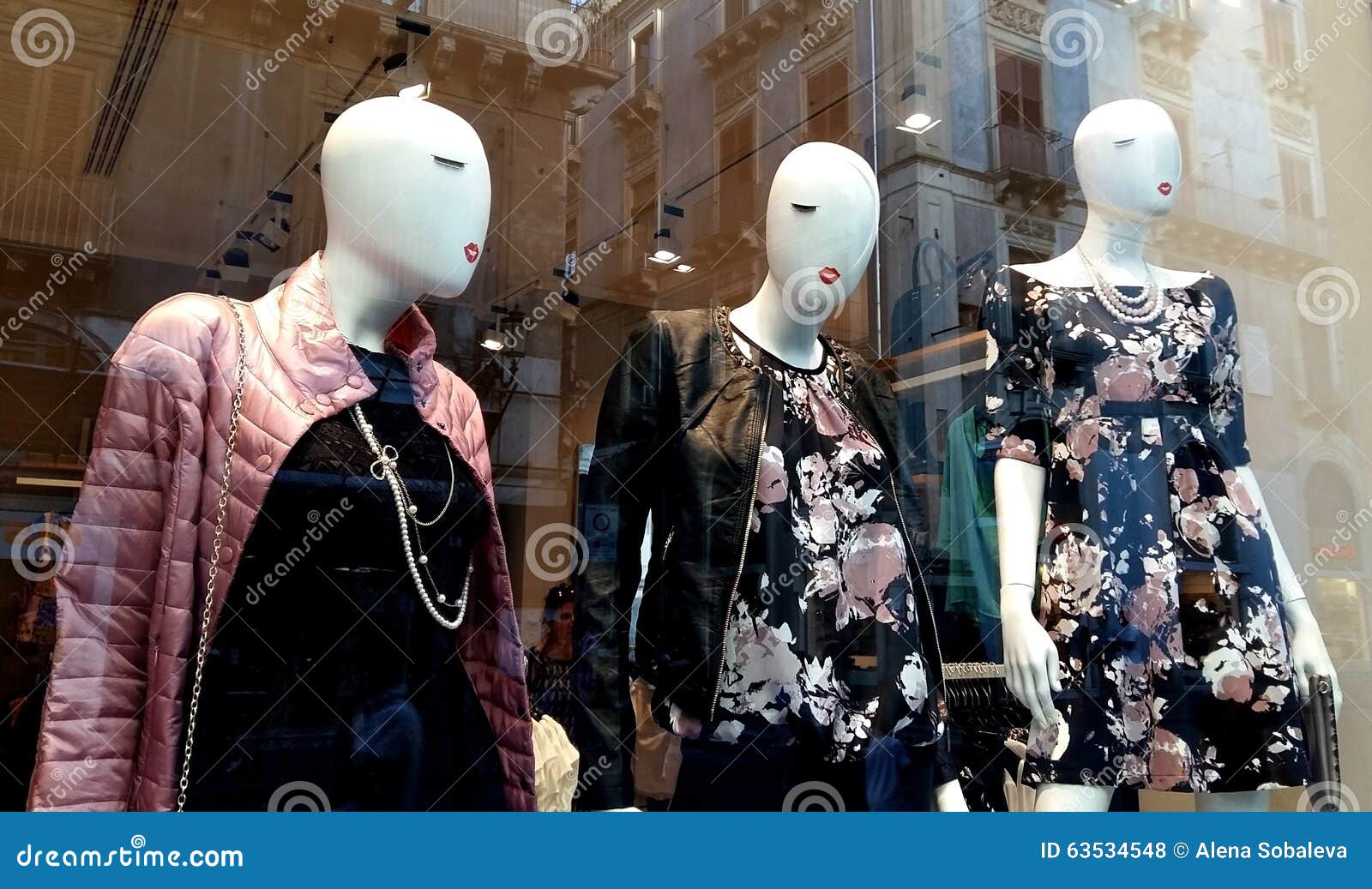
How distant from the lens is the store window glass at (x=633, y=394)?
1.66 metres

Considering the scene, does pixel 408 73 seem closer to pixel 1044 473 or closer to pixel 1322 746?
pixel 1044 473

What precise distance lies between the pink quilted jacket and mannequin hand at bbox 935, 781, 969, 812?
118 cm

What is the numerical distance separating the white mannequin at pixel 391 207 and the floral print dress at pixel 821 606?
0.62 meters

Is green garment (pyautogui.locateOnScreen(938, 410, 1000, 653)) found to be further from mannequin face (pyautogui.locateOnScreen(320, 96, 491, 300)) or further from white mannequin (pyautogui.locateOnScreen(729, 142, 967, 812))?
mannequin face (pyautogui.locateOnScreen(320, 96, 491, 300))

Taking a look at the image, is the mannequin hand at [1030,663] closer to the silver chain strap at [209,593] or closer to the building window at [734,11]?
the silver chain strap at [209,593]

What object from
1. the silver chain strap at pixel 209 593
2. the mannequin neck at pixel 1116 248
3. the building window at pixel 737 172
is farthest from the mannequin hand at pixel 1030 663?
the silver chain strap at pixel 209 593

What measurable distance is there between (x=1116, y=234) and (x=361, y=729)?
179 centimetres

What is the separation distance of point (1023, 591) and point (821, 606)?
44 centimetres

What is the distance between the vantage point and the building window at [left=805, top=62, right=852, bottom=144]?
2.85 meters

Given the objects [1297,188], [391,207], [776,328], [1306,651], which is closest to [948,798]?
[1306,651]

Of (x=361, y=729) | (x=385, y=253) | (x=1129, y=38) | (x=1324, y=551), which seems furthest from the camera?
(x=1129, y=38)

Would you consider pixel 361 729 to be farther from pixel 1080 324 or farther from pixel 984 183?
pixel 984 183
